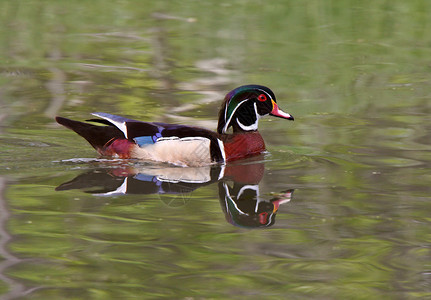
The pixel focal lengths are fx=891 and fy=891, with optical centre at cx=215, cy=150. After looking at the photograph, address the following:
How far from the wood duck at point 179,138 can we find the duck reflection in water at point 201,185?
0.22m

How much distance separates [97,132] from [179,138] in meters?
0.93

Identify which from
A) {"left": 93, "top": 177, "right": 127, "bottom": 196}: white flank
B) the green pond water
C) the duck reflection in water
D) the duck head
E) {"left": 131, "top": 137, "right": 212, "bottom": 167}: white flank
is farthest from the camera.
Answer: the duck head

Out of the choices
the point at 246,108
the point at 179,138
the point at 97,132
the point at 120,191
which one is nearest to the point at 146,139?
the point at 179,138

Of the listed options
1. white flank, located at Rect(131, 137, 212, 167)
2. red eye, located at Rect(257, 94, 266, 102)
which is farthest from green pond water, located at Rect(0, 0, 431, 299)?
red eye, located at Rect(257, 94, 266, 102)

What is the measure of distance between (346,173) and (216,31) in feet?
32.7

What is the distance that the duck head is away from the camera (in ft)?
32.5

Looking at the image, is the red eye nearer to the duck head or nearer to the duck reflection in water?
the duck head

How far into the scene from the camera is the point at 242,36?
693 inches

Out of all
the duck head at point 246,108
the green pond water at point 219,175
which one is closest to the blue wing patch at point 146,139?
the green pond water at point 219,175

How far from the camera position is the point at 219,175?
8.91 metres

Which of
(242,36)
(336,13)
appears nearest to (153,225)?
(242,36)

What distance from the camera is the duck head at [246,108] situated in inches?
390

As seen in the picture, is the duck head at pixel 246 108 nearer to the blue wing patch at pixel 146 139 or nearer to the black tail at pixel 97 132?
the blue wing patch at pixel 146 139

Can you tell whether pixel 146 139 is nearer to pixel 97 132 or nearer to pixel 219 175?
pixel 97 132
